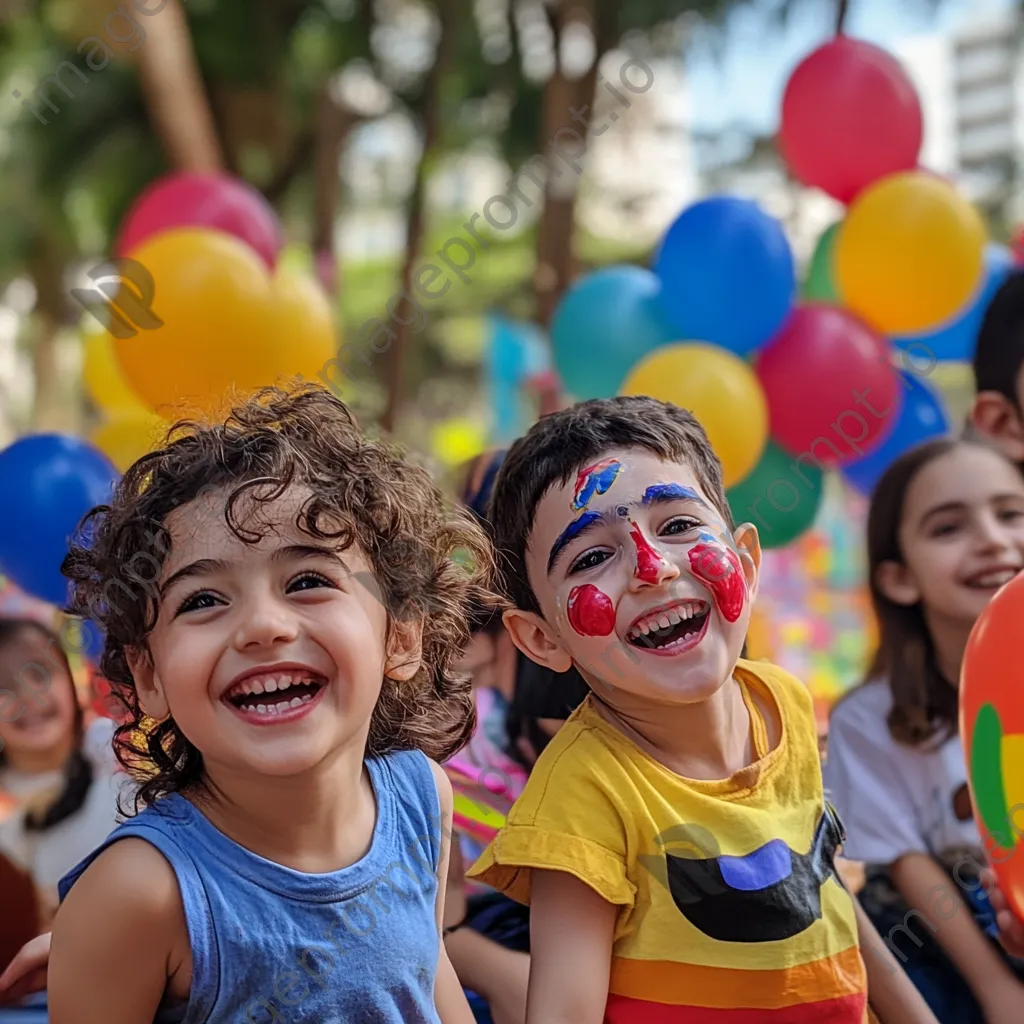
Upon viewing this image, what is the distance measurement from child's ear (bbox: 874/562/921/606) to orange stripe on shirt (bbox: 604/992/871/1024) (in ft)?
3.28

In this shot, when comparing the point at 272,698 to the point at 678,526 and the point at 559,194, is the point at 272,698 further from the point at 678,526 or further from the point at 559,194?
the point at 559,194

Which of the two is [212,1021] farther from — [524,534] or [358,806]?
[524,534]

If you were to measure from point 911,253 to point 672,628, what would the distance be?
9.80ft

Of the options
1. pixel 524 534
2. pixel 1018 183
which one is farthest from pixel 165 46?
pixel 1018 183

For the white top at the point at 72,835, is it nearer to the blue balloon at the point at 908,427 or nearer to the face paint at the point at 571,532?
the face paint at the point at 571,532

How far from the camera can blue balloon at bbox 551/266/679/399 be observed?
14.2 ft

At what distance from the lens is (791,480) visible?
410cm

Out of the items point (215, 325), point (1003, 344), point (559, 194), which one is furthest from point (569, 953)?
point (559, 194)

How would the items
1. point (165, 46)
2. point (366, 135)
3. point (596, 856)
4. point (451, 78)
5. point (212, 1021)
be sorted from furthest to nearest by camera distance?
point (366, 135) → point (451, 78) → point (165, 46) → point (596, 856) → point (212, 1021)

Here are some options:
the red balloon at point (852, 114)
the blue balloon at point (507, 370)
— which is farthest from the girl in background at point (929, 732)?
the blue balloon at point (507, 370)

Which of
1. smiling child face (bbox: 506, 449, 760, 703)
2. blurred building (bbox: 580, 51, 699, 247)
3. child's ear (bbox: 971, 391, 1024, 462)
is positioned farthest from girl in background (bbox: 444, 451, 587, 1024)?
blurred building (bbox: 580, 51, 699, 247)

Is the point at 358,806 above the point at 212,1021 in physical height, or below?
above

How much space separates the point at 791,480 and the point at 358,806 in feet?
9.34

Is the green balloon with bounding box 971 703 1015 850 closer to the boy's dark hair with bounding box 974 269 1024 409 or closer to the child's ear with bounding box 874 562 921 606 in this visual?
the child's ear with bounding box 874 562 921 606
